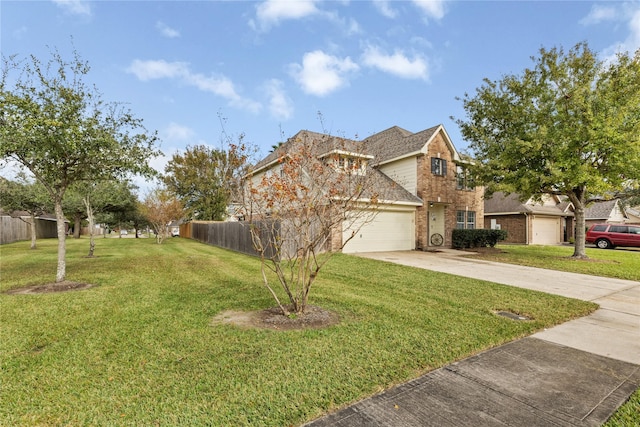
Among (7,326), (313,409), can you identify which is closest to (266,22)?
(7,326)

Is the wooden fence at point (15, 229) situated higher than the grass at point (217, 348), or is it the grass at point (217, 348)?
the wooden fence at point (15, 229)

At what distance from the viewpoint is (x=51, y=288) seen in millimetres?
6953

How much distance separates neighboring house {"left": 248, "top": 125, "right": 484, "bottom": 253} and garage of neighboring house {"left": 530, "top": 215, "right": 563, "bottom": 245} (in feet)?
26.2

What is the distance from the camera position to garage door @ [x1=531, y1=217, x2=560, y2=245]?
24375 mm

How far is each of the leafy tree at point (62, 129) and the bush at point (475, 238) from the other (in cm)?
1523

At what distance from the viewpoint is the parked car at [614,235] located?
1925 centimetres

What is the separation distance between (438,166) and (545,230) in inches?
544

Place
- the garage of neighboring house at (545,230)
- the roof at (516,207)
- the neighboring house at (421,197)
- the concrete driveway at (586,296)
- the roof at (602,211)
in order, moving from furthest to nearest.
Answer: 1. the roof at (602,211)
2. the garage of neighboring house at (545,230)
3. the roof at (516,207)
4. the neighboring house at (421,197)
5. the concrete driveway at (586,296)

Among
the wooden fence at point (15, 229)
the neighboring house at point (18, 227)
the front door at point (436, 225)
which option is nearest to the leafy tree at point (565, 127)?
the front door at point (436, 225)

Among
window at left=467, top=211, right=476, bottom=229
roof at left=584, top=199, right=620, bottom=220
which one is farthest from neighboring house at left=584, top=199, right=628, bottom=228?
window at left=467, top=211, right=476, bottom=229

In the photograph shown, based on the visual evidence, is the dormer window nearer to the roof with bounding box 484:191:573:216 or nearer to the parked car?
the roof with bounding box 484:191:573:216

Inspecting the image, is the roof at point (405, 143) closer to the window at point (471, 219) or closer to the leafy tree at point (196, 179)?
the window at point (471, 219)

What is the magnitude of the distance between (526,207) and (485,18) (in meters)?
16.9

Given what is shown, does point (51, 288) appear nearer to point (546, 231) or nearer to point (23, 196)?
point (23, 196)
